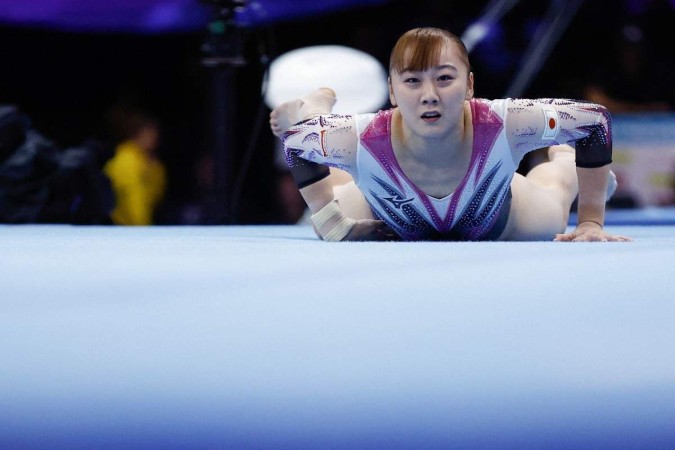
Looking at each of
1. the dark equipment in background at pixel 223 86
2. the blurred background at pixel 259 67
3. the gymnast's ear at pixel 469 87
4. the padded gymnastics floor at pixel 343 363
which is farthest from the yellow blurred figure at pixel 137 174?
the padded gymnastics floor at pixel 343 363

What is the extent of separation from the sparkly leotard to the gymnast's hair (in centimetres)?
14

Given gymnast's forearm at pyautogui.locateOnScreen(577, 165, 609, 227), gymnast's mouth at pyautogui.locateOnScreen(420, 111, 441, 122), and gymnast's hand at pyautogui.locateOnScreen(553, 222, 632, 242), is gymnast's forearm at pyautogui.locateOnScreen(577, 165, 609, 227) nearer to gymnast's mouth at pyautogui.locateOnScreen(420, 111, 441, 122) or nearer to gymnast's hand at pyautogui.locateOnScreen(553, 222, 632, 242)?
gymnast's hand at pyautogui.locateOnScreen(553, 222, 632, 242)

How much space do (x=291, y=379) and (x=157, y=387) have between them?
0.12 m

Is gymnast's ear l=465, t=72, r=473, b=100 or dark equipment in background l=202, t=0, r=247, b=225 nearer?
gymnast's ear l=465, t=72, r=473, b=100

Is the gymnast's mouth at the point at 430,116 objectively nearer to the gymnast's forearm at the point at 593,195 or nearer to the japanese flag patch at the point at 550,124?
the japanese flag patch at the point at 550,124

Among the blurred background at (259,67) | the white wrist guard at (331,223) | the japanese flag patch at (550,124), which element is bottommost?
the white wrist guard at (331,223)

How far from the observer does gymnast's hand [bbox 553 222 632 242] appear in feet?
5.50

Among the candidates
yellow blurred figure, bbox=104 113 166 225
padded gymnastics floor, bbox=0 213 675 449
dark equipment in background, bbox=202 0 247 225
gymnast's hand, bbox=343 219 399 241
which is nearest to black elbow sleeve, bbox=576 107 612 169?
gymnast's hand, bbox=343 219 399 241

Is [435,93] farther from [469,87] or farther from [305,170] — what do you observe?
[305,170]

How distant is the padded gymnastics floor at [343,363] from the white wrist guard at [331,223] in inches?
34.0

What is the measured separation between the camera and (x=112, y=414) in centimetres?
81

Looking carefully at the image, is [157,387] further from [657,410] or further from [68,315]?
[657,410]

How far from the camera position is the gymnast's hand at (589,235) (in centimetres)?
168

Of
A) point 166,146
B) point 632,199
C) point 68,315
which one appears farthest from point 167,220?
point 68,315
